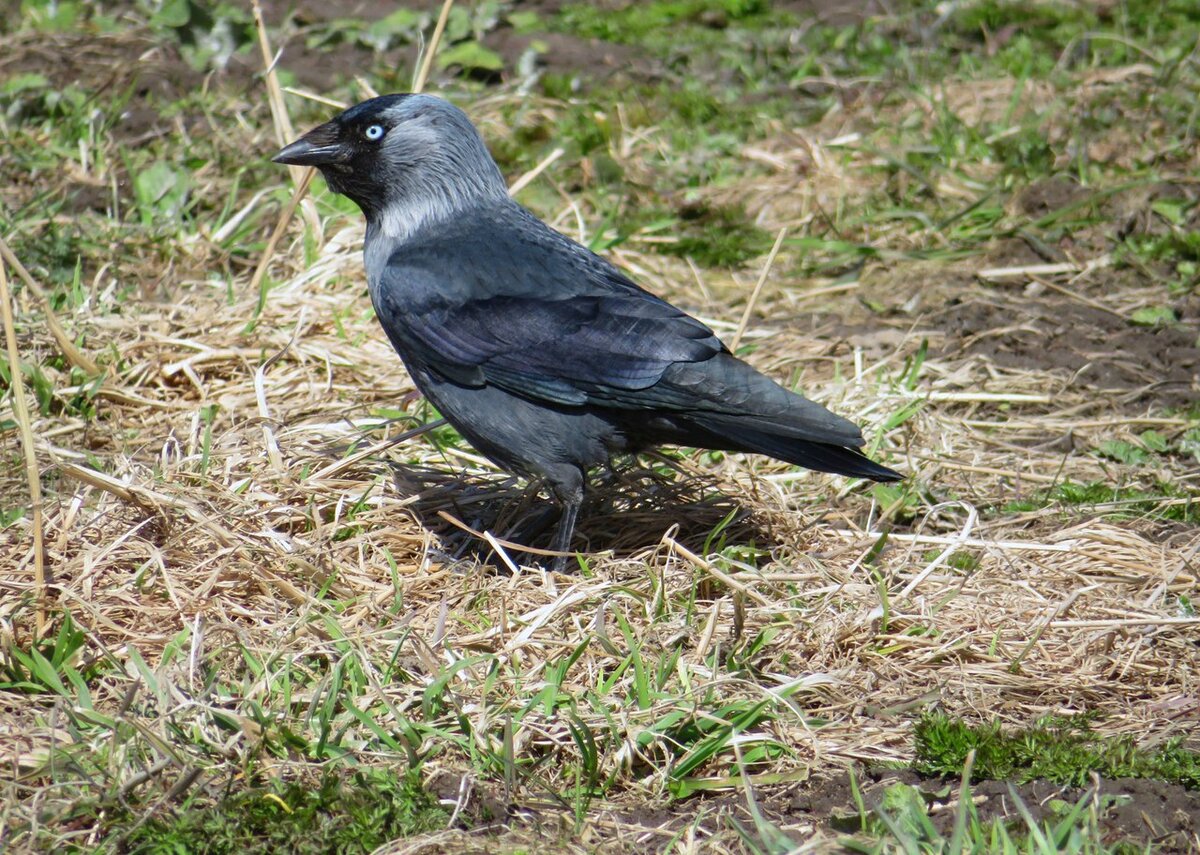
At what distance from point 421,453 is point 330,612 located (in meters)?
1.27

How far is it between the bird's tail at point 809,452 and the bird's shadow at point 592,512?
410 millimetres

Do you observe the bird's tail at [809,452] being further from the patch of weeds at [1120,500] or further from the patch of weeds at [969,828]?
the patch of weeds at [969,828]

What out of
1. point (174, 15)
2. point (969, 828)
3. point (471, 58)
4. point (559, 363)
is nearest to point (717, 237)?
point (471, 58)

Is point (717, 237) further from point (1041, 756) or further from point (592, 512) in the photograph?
point (1041, 756)

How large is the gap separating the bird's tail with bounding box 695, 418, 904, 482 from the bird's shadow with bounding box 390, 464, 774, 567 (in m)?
0.41

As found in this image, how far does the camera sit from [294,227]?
6.48 m

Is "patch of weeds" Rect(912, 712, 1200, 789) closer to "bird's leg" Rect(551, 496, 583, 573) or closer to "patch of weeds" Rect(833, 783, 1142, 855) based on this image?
A: "patch of weeds" Rect(833, 783, 1142, 855)

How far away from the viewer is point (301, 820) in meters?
3.03

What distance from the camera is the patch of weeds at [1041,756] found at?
3.33m

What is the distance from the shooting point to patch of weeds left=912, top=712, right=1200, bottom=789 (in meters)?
3.33

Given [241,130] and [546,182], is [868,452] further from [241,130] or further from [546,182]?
[241,130]

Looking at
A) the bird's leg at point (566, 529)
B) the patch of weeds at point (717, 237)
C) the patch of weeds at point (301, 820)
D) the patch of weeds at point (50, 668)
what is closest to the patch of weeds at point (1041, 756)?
the patch of weeds at point (301, 820)

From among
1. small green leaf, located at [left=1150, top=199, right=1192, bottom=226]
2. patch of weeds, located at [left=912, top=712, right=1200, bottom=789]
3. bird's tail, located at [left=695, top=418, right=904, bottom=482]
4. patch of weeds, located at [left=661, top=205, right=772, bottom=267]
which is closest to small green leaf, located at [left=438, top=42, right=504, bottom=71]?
patch of weeds, located at [left=661, top=205, right=772, bottom=267]

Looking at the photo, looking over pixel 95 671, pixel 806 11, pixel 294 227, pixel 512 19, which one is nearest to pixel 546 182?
pixel 294 227
